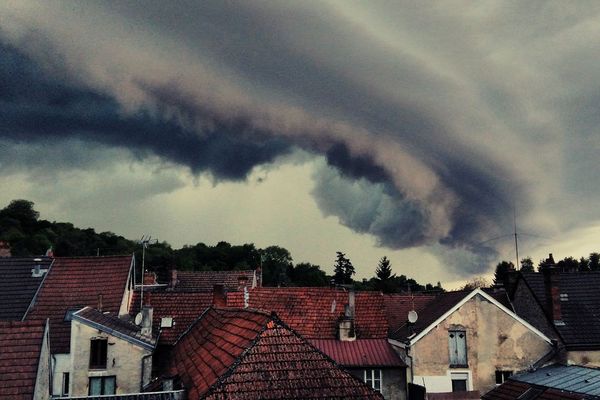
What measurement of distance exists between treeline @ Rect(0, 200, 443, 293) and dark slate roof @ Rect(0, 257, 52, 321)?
68240 millimetres

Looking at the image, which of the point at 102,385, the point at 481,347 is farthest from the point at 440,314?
the point at 102,385

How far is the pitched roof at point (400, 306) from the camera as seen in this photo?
35906 millimetres

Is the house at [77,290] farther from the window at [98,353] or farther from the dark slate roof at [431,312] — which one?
the dark slate roof at [431,312]

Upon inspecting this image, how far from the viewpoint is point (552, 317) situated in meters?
31.7

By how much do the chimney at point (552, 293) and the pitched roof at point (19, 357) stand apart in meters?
28.1

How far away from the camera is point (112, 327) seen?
25719 mm

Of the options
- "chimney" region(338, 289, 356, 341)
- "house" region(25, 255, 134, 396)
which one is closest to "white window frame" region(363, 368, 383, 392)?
"chimney" region(338, 289, 356, 341)

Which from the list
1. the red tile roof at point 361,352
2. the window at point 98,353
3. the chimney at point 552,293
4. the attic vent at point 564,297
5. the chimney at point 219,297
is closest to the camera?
the window at point 98,353

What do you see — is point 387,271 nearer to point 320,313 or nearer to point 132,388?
point 320,313

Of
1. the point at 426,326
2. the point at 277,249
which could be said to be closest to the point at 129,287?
the point at 426,326

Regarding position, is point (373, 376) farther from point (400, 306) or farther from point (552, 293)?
point (552, 293)

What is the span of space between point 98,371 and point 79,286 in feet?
24.2

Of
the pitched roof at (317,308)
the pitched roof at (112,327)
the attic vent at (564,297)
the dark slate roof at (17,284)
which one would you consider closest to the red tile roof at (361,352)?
the pitched roof at (317,308)

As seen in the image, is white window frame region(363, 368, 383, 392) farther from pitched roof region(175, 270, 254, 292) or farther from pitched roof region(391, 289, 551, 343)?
pitched roof region(175, 270, 254, 292)
